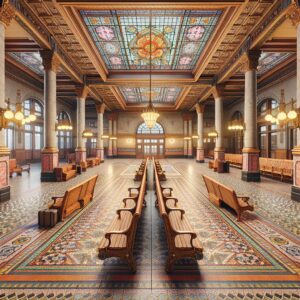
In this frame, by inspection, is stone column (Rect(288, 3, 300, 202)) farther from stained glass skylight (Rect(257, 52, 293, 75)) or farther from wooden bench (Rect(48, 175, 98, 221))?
wooden bench (Rect(48, 175, 98, 221))

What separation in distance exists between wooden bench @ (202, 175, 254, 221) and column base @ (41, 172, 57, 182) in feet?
23.7

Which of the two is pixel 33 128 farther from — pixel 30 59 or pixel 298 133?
pixel 298 133

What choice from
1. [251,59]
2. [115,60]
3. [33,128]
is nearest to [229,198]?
[251,59]

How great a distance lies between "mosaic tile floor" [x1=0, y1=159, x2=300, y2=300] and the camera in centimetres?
250

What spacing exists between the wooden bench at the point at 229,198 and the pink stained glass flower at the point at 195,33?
688cm

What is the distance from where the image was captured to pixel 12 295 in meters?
2.43

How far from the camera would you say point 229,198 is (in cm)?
508

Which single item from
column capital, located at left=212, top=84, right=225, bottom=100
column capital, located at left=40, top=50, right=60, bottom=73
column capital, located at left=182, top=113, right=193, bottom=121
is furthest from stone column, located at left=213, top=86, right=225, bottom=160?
column capital, located at left=182, top=113, right=193, bottom=121

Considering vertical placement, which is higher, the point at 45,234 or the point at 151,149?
the point at 151,149

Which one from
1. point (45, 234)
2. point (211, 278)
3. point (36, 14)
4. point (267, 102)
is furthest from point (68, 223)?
point (267, 102)

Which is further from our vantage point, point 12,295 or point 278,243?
point 278,243

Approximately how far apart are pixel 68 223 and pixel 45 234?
0.63 meters

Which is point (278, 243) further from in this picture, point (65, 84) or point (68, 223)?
point (65, 84)

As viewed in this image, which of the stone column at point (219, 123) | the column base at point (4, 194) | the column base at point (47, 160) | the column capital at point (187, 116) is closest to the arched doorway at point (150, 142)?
the column capital at point (187, 116)
